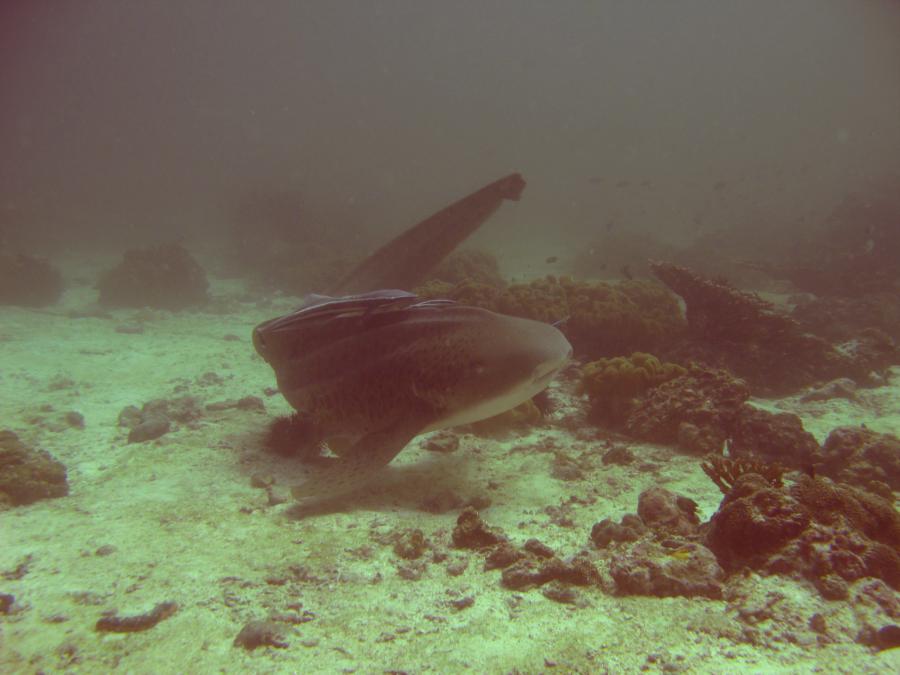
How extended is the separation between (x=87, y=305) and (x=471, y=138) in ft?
357

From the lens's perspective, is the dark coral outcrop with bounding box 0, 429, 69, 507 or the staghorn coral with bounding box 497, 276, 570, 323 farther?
the staghorn coral with bounding box 497, 276, 570, 323

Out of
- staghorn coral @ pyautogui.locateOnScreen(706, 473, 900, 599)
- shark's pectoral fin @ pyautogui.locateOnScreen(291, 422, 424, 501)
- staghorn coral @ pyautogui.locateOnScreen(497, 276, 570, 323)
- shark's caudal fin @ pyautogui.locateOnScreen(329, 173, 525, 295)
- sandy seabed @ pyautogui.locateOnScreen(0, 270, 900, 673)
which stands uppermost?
shark's caudal fin @ pyautogui.locateOnScreen(329, 173, 525, 295)

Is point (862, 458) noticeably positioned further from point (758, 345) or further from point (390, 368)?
point (390, 368)

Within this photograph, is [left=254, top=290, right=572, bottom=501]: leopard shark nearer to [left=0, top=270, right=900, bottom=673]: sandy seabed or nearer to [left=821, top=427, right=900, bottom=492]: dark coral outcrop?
[left=0, top=270, right=900, bottom=673]: sandy seabed

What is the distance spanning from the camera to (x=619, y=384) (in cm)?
525

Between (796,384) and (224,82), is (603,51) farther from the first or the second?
(796,384)

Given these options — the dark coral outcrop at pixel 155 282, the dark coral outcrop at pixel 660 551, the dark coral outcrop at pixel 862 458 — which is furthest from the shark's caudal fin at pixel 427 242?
the dark coral outcrop at pixel 155 282

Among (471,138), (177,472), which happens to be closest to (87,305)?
(177,472)

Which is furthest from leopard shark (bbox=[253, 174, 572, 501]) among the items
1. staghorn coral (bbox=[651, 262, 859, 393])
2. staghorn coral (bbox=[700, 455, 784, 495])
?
staghorn coral (bbox=[651, 262, 859, 393])

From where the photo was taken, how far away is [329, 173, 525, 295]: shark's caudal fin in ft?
17.3

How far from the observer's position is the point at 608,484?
12.4ft

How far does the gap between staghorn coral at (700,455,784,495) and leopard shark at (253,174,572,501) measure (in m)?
1.36

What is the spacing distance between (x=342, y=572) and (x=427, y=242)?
385 centimetres

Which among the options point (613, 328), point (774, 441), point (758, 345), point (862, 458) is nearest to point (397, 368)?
point (774, 441)
